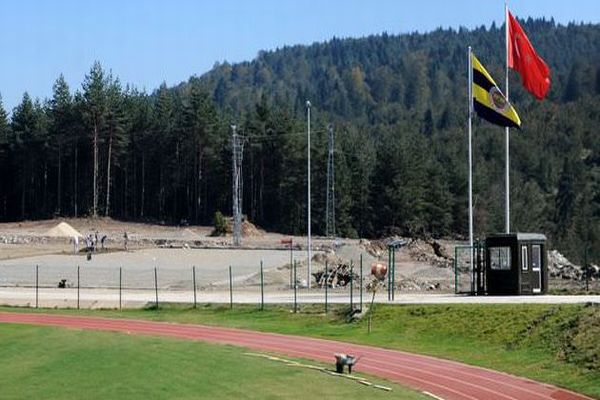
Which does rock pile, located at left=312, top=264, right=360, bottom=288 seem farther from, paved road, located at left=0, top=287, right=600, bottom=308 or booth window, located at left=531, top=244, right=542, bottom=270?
booth window, located at left=531, top=244, right=542, bottom=270

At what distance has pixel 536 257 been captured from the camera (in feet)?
127

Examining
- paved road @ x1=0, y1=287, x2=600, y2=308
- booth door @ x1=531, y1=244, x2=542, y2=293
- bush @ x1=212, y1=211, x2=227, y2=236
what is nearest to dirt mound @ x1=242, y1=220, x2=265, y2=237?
bush @ x1=212, y1=211, x2=227, y2=236

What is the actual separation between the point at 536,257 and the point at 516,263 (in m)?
1.14

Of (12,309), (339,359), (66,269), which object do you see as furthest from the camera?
(66,269)

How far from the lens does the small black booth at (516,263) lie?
37906mm

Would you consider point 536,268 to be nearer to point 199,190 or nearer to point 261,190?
point 261,190

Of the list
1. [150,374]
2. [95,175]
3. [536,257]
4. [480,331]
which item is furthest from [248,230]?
[150,374]

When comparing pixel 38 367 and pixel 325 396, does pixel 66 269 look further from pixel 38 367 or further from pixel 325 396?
pixel 325 396

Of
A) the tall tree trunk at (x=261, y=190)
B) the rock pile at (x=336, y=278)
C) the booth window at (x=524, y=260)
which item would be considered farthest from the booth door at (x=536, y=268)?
the tall tree trunk at (x=261, y=190)

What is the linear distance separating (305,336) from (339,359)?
9.13 metres

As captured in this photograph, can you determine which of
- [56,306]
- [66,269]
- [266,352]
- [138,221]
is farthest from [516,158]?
[266,352]

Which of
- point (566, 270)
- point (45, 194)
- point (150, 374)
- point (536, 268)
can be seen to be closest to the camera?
point (150, 374)

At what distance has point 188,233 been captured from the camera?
112m

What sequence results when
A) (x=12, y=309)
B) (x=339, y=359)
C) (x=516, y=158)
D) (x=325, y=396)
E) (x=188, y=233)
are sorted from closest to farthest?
1. (x=325, y=396)
2. (x=339, y=359)
3. (x=12, y=309)
4. (x=188, y=233)
5. (x=516, y=158)
